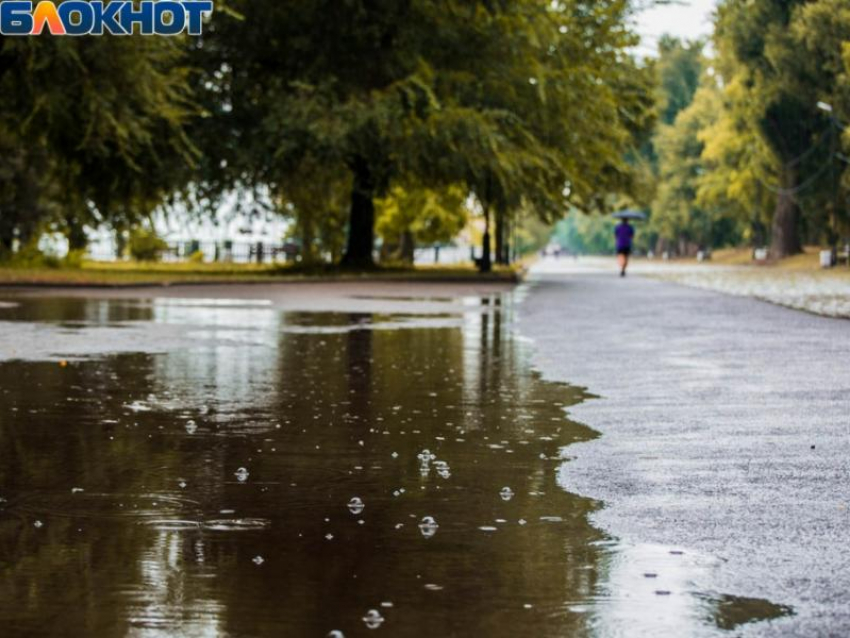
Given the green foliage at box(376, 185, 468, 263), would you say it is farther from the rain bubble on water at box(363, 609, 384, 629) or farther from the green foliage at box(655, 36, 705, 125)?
the green foliage at box(655, 36, 705, 125)

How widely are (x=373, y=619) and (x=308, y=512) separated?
2.24m

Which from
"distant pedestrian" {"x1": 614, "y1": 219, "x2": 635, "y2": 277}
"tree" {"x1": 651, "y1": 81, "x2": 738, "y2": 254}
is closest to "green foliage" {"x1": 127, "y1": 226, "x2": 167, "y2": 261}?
"distant pedestrian" {"x1": 614, "y1": 219, "x2": 635, "y2": 277}

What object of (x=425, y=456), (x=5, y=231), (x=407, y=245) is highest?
(x=5, y=231)

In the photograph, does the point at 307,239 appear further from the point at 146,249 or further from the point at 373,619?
the point at 373,619

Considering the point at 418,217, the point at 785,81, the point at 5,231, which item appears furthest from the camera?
the point at 785,81

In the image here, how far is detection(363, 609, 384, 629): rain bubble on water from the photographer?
17.6 feet

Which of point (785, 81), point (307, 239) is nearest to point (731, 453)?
point (307, 239)

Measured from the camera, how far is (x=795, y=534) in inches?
282

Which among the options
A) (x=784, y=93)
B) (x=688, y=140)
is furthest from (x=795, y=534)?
(x=688, y=140)

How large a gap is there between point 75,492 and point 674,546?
3.22 m

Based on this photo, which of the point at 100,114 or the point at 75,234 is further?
the point at 75,234

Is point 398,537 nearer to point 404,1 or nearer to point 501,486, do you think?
point 501,486

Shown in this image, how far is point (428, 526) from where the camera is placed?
7.31 m

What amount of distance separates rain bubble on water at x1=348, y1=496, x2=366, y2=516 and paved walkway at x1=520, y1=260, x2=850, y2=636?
117 centimetres
